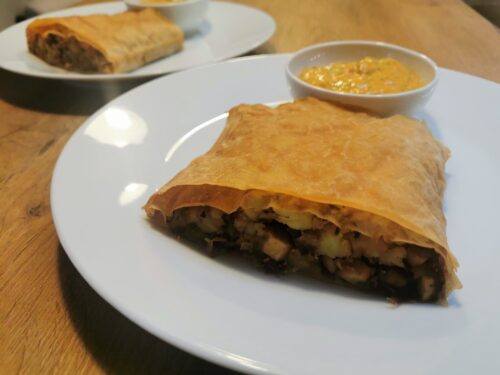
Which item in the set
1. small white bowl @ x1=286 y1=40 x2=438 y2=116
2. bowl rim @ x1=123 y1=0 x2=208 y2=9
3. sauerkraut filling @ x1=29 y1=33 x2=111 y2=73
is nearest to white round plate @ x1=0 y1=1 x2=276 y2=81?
sauerkraut filling @ x1=29 y1=33 x2=111 y2=73

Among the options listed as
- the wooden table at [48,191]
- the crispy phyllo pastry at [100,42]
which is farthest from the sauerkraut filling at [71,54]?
the wooden table at [48,191]

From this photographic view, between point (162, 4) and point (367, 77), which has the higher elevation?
point (367, 77)

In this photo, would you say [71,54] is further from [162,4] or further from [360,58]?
[360,58]

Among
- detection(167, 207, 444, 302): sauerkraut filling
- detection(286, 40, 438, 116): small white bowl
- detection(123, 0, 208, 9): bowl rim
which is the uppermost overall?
detection(286, 40, 438, 116): small white bowl

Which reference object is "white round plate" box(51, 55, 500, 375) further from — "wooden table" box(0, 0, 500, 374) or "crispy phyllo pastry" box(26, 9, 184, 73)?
"crispy phyllo pastry" box(26, 9, 184, 73)

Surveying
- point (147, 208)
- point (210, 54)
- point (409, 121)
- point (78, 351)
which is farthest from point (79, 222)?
point (210, 54)

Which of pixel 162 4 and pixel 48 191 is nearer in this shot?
pixel 48 191

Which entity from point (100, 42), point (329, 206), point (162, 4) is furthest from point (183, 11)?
point (329, 206)
